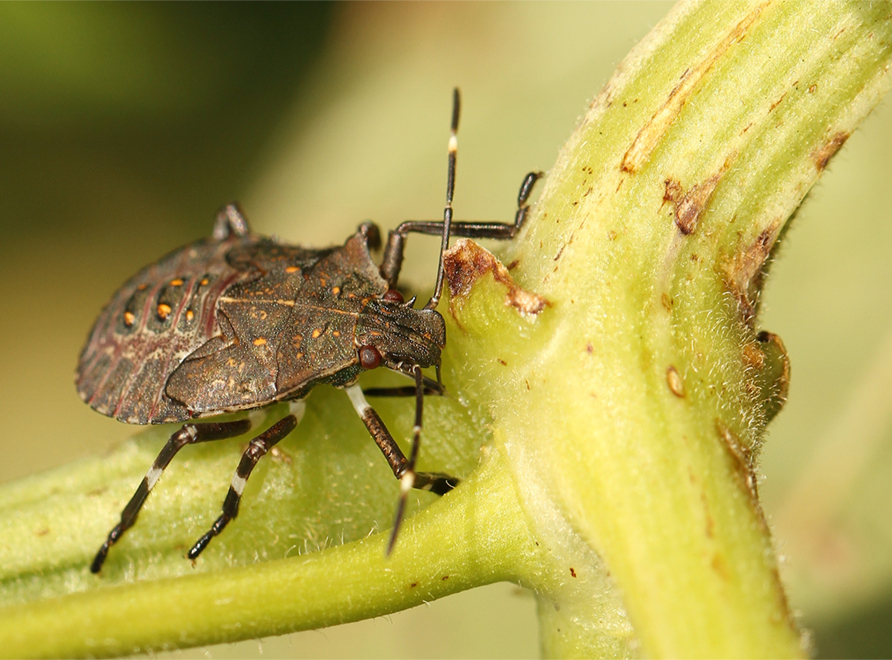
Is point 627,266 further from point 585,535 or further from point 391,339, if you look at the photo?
point 391,339

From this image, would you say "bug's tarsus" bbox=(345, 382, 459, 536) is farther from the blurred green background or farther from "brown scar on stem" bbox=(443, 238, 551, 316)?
the blurred green background

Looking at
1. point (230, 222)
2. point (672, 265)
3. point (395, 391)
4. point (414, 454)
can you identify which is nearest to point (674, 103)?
point (672, 265)

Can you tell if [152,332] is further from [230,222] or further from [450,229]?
[450,229]

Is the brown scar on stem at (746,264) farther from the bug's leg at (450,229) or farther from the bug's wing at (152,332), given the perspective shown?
the bug's wing at (152,332)

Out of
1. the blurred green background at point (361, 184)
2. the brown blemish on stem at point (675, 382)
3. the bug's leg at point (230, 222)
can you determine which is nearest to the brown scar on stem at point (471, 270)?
the brown blemish on stem at point (675, 382)

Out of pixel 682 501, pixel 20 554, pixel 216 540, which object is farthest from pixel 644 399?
pixel 20 554

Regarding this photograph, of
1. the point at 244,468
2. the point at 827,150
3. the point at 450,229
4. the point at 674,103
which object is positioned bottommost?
the point at 244,468

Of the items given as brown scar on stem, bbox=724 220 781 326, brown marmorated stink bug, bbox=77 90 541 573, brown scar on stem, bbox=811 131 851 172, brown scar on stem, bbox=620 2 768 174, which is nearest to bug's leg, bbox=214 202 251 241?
brown marmorated stink bug, bbox=77 90 541 573
